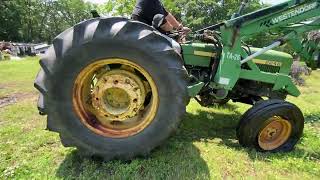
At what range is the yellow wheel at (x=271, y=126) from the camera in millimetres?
A: 4531

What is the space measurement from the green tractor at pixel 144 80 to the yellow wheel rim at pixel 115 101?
0.01 m

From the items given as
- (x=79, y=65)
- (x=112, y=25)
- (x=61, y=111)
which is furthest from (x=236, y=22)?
(x=61, y=111)

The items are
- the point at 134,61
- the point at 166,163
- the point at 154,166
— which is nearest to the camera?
the point at 134,61

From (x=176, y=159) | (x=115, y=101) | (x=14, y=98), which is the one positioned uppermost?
(x=115, y=101)

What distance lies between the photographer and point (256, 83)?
17.7ft

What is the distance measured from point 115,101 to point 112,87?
0.57 ft

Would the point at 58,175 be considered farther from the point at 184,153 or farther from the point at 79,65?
the point at 184,153

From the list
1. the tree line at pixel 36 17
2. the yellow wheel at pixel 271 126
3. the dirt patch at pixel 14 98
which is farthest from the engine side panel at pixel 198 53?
the tree line at pixel 36 17

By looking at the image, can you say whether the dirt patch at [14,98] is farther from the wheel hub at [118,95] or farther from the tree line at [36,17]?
the tree line at [36,17]

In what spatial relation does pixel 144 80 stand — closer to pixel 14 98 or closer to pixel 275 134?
pixel 275 134

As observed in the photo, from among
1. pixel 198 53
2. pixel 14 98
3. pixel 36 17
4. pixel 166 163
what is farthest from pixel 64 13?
pixel 166 163

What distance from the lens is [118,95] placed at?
4.16 m

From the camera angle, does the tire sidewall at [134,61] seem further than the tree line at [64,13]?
No

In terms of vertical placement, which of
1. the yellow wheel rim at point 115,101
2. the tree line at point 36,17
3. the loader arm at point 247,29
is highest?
the loader arm at point 247,29
